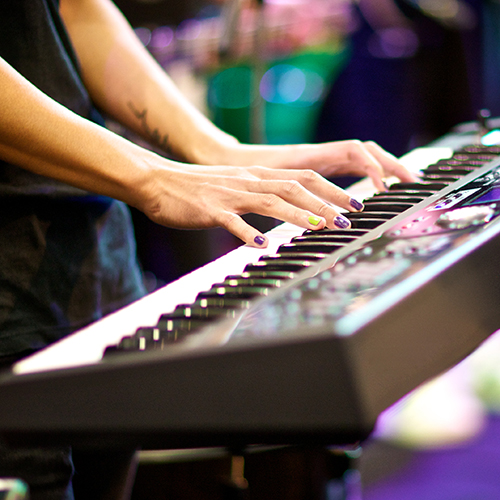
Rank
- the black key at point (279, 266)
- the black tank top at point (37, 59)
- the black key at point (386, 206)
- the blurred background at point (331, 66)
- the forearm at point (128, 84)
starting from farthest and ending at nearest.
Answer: the blurred background at point (331, 66) < the forearm at point (128, 84) < the black tank top at point (37, 59) < the black key at point (386, 206) < the black key at point (279, 266)

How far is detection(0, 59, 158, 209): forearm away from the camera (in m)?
0.74

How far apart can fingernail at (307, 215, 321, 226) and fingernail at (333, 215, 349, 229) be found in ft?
0.07

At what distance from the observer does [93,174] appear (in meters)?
0.81

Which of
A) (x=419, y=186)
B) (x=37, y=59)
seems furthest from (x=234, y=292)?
(x=37, y=59)

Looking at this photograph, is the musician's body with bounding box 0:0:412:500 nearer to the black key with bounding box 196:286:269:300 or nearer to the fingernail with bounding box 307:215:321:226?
the fingernail with bounding box 307:215:321:226

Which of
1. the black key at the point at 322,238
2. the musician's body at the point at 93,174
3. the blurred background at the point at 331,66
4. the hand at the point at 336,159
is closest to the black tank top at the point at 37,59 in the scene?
the musician's body at the point at 93,174

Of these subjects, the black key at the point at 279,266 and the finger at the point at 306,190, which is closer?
the black key at the point at 279,266

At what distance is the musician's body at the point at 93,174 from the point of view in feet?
2.53

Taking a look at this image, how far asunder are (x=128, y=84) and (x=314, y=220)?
2.02 ft

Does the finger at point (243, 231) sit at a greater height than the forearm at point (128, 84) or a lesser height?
lesser

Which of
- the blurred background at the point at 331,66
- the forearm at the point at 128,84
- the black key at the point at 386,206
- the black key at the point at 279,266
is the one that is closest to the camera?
the black key at the point at 279,266

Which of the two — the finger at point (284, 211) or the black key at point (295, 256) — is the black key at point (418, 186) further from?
the black key at point (295, 256)

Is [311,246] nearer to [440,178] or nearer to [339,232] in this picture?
[339,232]

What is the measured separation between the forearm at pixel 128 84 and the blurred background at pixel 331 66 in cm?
119
